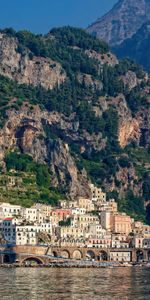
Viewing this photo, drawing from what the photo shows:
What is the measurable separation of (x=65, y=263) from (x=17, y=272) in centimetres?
2793

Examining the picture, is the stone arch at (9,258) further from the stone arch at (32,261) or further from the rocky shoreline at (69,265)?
the rocky shoreline at (69,265)

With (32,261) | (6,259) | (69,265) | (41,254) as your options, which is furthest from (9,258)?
(69,265)

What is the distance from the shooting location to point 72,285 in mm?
125312

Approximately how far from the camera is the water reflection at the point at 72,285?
113 metres

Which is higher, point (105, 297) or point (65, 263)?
point (65, 263)

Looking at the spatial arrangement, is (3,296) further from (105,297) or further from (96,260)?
(96,260)

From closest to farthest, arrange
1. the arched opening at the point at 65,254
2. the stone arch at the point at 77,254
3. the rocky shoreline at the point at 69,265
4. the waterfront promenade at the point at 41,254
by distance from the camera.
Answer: the rocky shoreline at the point at 69,265
the waterfront promenade at the point at 41,254
the arched opening at the point at 65,254
the stone arch at the point at 77,254

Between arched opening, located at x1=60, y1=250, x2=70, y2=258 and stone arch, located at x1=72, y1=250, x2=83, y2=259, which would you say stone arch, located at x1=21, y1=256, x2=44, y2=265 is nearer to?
arched opening, located at x1=60, y1=250, x2=70, y2=258

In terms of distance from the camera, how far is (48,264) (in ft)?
577

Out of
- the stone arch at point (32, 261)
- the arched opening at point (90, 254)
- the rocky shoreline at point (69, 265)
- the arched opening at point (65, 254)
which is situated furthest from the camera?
the arched opening at point (90, 254)

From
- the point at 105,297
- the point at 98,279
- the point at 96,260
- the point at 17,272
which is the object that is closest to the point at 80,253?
the point at 96,260

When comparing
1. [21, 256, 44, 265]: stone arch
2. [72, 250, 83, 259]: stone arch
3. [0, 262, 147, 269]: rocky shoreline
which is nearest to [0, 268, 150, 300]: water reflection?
[0, 262, 147, 269]: rocky shoreline

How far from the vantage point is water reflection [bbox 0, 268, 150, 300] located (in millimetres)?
112562

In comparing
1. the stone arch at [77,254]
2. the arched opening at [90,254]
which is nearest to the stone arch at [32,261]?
the stone arch at [77,254]
